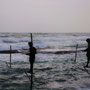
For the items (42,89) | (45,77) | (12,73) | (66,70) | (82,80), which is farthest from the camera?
(66,70)

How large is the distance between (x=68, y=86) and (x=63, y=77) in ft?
6.03

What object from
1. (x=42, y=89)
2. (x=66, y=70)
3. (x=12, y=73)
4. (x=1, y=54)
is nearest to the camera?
(x=42, y=89)

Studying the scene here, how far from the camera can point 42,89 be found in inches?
364

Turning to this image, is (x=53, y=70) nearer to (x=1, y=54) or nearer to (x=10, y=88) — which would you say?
(x=10, y=88)

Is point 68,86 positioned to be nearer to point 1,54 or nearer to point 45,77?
point 45,77

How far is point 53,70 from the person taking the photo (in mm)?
13531

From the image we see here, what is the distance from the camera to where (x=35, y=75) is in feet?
39.1

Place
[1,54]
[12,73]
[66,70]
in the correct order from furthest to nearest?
[1,54] < [66,70] < [12,73]

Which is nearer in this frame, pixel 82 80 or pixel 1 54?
pixel 82 80

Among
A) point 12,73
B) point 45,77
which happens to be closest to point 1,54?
point 12,73

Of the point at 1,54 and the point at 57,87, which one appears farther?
the point at 1,54

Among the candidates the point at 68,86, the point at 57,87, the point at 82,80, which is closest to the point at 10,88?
the point at 57,87

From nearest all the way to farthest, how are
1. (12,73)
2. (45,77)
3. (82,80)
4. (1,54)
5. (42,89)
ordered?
(42,89) → (82,80) → (45,77) → (12,73) → (1,54)

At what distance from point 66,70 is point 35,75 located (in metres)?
2.75
